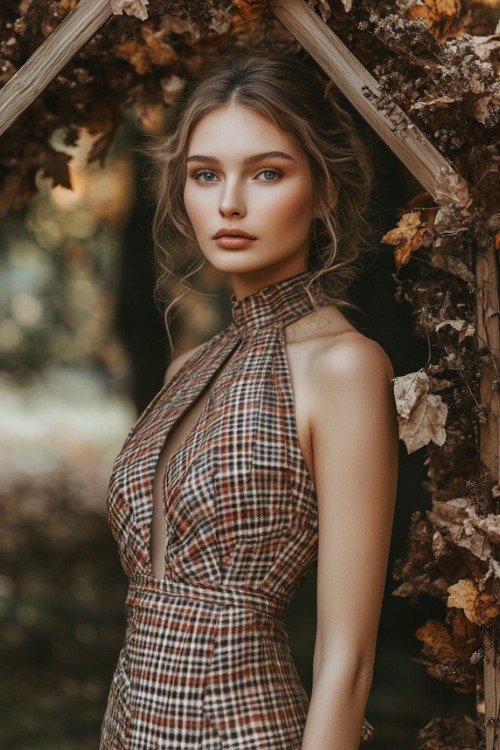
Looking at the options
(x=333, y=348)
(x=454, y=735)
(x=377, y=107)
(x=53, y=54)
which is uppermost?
(x=53, y=54)

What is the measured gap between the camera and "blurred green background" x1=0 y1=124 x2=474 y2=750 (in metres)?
3.68

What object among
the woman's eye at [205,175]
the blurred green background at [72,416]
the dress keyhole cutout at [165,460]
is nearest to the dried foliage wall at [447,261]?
the woman's eye at [205,175]

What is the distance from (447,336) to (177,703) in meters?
0.87

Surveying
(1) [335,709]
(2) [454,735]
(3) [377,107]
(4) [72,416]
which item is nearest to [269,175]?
(3) [377,107]

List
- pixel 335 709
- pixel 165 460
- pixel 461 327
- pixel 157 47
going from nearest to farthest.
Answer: pixel 335 709 → pixel 461 327 → pixel 165 460 → pixel 157 47

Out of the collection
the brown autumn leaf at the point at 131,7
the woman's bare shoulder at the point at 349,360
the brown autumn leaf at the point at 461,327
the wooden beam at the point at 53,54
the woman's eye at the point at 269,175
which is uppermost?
the brown autumn leaf at the point at 131,7

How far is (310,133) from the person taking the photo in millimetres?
2053

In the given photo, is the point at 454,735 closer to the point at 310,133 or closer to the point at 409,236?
the point at 409,236

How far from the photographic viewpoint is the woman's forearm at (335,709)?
1.70 m

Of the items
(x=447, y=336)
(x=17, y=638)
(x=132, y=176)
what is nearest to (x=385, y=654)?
(x=17, y=638)

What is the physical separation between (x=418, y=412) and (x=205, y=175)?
0.65m

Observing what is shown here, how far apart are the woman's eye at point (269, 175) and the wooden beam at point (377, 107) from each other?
0.20m

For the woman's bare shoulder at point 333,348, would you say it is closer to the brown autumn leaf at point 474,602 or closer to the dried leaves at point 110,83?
the brown autumn leaf at point 474,602

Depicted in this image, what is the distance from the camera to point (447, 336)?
2.03 metres
